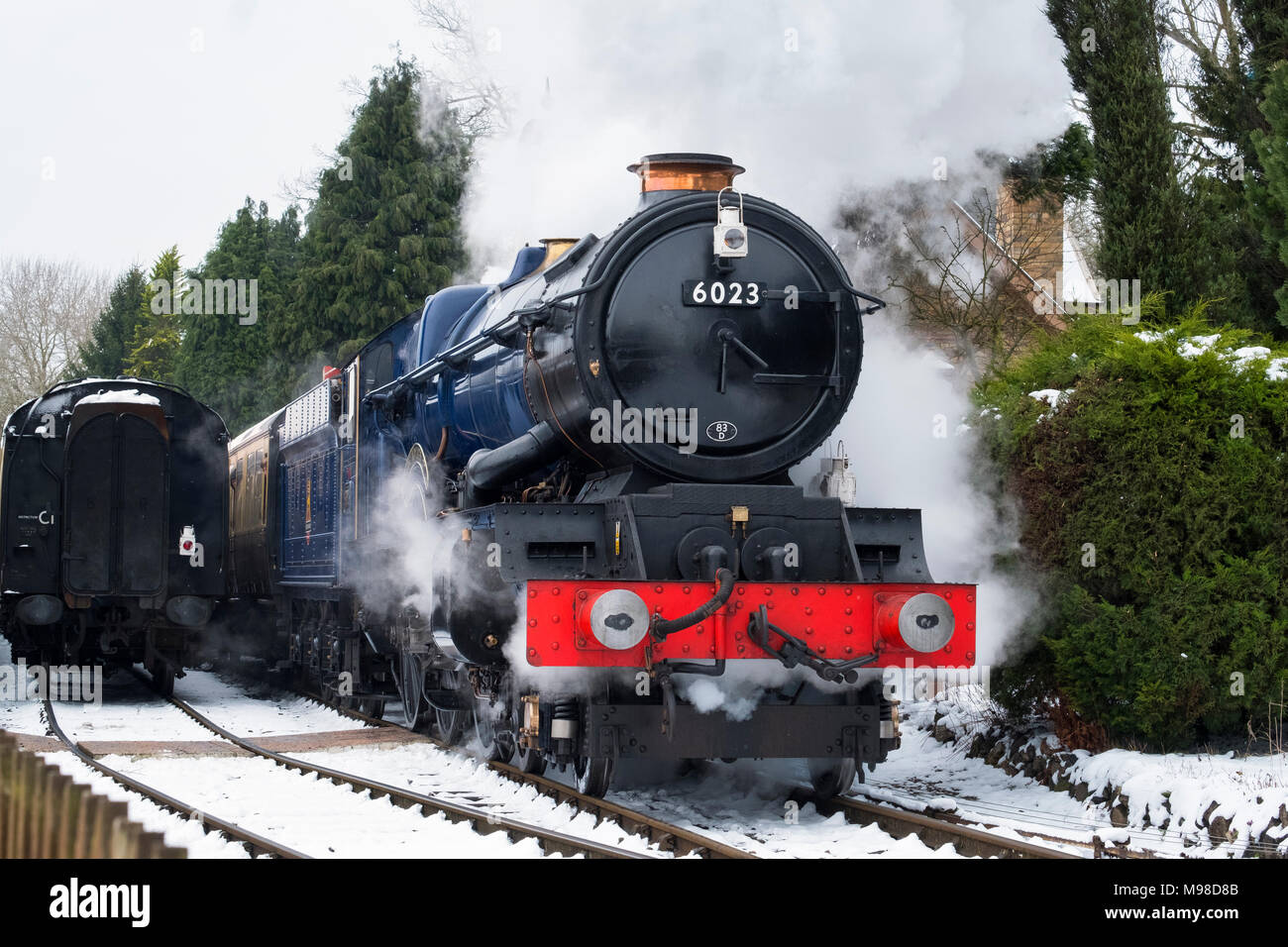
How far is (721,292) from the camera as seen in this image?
7445mm

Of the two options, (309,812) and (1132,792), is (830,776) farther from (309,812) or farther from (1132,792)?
(309,812)

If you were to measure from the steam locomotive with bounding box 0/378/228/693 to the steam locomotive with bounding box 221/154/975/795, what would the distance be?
6949 millimetres

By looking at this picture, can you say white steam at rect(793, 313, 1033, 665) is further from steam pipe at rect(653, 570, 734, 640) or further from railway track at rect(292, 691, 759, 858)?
railway track at rect(292, 691, 759, 858)

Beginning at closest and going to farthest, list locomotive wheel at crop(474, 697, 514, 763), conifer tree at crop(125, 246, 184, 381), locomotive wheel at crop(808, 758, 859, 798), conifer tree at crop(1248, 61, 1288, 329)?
locomotive wheel at crop(808, 758, 859, 798) < locomotive wheel at crop(474, 697, 514, 763) < conifer tree at crop(1248, 61, 1288, 329) < conifer tree at crop(125, 246, 184, 381)

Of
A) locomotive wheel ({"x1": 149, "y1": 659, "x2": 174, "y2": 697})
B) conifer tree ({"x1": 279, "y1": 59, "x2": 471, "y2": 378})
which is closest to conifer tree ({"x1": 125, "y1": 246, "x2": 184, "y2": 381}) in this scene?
conifer tree ({"x1": 279, "y1": 59, "x2": 471, "y2": 378})

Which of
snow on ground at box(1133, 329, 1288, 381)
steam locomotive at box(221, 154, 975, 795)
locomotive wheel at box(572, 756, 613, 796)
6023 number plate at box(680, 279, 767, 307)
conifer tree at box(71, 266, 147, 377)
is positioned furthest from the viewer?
conifer tree at box(71, 266, 147, 377)

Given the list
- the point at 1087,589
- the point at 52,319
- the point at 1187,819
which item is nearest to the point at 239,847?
the point at 1187,819

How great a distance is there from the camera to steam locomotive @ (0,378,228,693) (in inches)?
559

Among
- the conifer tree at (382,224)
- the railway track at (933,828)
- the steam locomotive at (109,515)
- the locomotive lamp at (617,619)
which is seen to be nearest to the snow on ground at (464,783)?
the locomotive lamp at (617,619)

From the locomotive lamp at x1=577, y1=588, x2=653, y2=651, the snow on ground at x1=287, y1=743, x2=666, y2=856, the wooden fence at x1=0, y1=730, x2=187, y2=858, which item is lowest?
the snow on ground at x1=287, y1=743, x2=666, y2=856

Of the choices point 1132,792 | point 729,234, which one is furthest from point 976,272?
point 1132,792

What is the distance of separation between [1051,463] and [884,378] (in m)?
1.11

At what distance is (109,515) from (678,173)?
8799mm

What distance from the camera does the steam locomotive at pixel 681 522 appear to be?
6.84 metres
